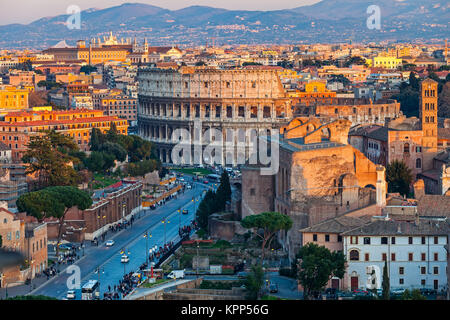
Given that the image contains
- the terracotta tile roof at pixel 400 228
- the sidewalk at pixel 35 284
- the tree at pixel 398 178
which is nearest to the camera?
the terracotta tile roof at pixel 400 228

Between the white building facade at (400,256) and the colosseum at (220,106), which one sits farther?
the colosseum at (220,106)

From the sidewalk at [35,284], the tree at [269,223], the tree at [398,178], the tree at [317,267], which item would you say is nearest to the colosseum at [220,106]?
the tree at [398,178]

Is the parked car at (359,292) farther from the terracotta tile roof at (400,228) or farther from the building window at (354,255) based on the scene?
the terracotta tile roof at (400,228)

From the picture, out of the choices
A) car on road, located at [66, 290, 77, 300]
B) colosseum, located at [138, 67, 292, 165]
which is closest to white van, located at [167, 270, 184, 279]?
car on road, located at [66, 290, 77, 300]

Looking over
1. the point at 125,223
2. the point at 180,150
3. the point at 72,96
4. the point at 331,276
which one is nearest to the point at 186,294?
the point at 331,276

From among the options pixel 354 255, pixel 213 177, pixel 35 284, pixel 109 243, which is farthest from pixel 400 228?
pixel 213 177

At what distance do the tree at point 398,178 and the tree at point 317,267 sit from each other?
645 inches

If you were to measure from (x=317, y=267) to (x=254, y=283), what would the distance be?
245cm

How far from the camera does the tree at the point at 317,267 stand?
1610 inches

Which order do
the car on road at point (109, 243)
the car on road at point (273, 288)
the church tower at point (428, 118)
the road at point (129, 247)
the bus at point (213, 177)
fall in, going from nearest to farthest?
the car on road at point (273, 288), the road at point (129, 247), the car on road at point (109, 243), the church tower at point (428, 118), the bus at point (213, 177)

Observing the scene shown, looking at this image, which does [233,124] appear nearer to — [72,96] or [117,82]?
[72,96]

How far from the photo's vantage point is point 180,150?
9888cm

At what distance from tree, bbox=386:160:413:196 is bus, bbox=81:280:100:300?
749 inches

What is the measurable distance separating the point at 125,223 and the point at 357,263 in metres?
21.2
